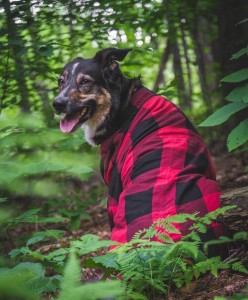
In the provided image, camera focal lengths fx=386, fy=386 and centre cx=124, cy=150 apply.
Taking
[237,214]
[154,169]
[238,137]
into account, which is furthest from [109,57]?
[237,214]

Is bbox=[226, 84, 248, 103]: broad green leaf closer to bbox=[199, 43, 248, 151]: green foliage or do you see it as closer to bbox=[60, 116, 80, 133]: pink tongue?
bbox=[199, 43, 248, 151]: green foliage

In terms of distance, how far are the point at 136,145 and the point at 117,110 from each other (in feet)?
2.69

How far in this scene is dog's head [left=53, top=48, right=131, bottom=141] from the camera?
4.40m

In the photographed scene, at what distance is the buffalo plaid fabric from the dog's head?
0.45m

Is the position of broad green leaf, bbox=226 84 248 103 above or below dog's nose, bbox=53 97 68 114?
above

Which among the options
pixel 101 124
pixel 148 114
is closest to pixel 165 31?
pixel 101 124

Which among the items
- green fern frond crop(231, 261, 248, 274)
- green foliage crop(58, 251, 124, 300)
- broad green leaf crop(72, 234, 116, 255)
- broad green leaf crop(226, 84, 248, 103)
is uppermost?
green foliage crop(58, 251, 124, 300)

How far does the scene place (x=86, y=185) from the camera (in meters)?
9.05

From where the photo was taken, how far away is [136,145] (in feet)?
11.7

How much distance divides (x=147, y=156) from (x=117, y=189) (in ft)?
1.66

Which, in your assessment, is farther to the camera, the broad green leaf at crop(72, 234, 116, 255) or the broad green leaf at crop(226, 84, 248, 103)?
the broad green leaf at crop(226, 84, 248, 103)

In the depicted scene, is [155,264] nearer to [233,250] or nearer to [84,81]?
[233,250]

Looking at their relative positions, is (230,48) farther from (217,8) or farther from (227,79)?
(227,79)

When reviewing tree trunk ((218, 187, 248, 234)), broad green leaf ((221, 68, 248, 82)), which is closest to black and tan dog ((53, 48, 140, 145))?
broad green leaf ((221, 68, 248, 82))
